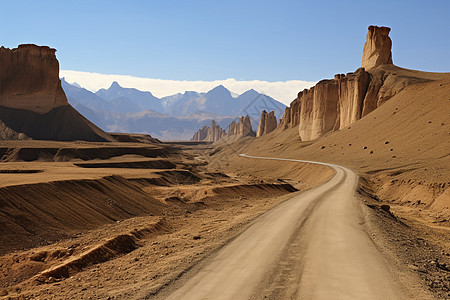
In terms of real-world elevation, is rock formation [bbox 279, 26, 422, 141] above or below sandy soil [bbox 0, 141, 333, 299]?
above

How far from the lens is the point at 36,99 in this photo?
9469 cm

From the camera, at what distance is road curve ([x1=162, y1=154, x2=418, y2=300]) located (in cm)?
932

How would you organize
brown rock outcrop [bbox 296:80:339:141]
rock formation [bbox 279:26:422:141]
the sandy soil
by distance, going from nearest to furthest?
the sandy soil
rock formation [bbox 279:26:422:141]
brown rock outcrop [bbox 296:80:339:141]

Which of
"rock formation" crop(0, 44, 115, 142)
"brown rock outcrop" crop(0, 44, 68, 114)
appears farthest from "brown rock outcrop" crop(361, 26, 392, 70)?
"brown rock outcrop" crop(0, 44, 68, 114)

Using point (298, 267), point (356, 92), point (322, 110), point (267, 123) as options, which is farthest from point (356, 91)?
point (267, 123)

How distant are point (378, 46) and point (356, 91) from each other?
54.1 feet

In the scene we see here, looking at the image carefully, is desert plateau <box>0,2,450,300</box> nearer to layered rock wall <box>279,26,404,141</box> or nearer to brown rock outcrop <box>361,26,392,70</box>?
layered rock wall <box>279,26,404,141</box>

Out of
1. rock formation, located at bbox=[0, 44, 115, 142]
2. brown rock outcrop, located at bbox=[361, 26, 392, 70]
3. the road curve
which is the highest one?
brown rock outcrop, located at bbox=[361, 26, 392, 70]

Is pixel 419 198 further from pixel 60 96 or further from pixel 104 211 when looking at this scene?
pixel 60 96

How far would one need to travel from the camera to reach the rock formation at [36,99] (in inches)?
3526

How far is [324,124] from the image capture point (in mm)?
98750

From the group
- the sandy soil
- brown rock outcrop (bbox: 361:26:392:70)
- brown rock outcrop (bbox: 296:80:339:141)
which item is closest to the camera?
the sandy soil

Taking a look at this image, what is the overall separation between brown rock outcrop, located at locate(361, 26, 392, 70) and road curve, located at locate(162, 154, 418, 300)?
86.2 m

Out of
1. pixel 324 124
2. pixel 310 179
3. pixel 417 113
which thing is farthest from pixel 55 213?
pixel 324 124
